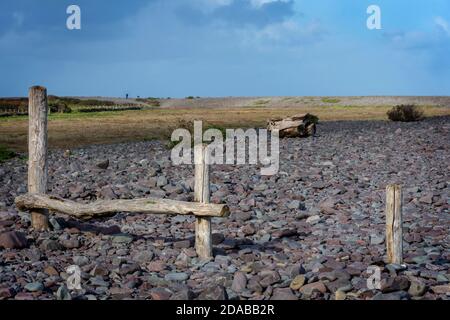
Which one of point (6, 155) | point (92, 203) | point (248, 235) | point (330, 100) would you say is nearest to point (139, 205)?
point (92, 203)

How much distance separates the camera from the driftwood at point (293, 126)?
23422 millimetres

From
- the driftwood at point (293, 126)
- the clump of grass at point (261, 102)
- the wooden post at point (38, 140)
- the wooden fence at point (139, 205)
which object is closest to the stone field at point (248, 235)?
the wooden fence at point (139, 205)

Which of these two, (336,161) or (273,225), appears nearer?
(273,225)

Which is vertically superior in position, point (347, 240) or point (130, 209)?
point (130, 209)

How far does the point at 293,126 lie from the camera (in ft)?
76.7

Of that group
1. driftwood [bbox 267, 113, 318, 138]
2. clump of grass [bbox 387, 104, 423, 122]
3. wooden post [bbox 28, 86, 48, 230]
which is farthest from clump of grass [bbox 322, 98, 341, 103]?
wooden post [bbox 28, 86, 48, 230]

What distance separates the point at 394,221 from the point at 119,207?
14.9ft

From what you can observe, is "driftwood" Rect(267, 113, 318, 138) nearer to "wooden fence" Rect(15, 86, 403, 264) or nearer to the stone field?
the stone field

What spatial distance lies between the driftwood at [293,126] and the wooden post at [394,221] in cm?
1488

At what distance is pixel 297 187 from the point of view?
47.9 ft

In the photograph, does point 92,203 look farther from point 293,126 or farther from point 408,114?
point 408,114

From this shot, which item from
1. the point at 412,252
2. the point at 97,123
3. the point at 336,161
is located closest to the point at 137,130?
the point at 97,123
